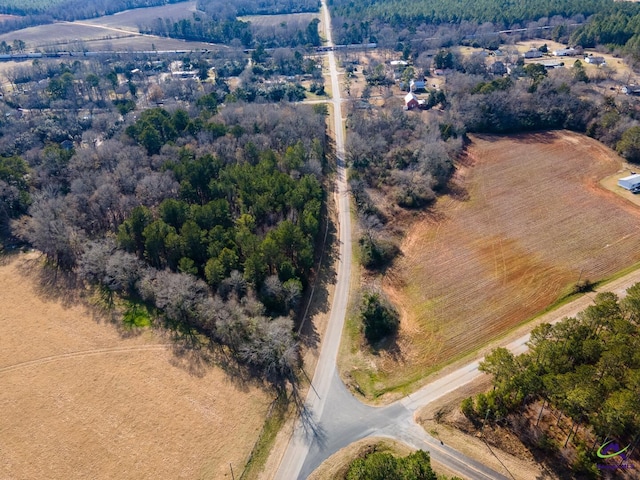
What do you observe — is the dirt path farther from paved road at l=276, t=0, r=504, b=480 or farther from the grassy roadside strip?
the grassy roadside strip

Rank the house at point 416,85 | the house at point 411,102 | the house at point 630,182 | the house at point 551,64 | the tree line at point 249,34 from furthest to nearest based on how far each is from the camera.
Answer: the tree line at point 249,34
the house at point 551,64
the house at point 416,85
the house at point 411,102
the house at point 630,182

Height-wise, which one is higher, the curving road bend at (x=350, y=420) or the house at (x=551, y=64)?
the house at (x=551, y=64)

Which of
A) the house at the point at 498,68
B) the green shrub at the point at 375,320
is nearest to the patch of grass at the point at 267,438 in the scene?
the green shrub at the point at 375,320

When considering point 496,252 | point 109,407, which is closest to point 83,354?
point 109,407

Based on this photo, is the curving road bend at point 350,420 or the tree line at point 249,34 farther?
the tree line at point 249,34

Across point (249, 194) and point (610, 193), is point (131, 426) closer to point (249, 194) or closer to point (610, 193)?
point (249, 194)

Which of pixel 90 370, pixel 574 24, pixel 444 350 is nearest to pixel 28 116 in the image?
pixel 90 370

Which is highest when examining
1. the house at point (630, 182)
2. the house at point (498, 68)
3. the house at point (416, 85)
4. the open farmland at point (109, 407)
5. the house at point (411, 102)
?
the house at point (498, 68)

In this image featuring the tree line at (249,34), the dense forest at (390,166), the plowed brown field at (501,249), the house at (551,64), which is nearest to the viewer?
the plowed brown field at (501,249)

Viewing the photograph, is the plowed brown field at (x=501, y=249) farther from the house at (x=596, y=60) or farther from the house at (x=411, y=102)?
the house at (x=596, y=60)
